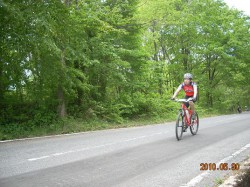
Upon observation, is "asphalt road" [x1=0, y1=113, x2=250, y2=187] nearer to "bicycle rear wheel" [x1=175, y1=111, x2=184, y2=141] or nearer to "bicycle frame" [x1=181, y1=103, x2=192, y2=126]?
"bicycle rear wheel" [x1=175, y1=111, x2=184, y2=141]

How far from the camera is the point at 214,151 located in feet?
22.6

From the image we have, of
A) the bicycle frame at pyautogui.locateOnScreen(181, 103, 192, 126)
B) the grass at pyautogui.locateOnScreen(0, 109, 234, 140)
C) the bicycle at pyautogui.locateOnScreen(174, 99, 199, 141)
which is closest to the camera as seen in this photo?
the bicycle at pyautogui.locateOnScreen(174, 99, 199, 141)

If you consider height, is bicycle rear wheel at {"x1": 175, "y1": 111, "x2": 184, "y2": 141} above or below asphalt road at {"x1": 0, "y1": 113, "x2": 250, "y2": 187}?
above

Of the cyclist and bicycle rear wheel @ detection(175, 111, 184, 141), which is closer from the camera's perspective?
bicycle rear wheel @ detection(175, 111, 184, 141)

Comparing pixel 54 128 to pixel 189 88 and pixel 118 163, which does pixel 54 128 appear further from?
pixel 118 163

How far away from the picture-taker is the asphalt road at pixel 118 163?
14.6 feet

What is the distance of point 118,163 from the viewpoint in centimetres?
562

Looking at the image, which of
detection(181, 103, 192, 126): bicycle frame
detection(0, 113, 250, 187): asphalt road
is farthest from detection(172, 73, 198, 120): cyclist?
detection(0, 113, 250, 187): asphalt road

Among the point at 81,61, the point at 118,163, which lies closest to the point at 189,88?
the point at 118,163

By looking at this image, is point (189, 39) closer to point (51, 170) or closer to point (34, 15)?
point (34, 15)

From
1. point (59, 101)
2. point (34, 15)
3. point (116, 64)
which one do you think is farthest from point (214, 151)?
point (116, 64)

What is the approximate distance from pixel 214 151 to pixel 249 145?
1.56 meters

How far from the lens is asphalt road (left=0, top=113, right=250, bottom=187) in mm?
4438

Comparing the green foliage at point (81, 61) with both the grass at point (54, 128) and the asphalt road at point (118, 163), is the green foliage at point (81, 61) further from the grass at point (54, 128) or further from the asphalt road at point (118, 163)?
the asphalt road at point (118, 163)
